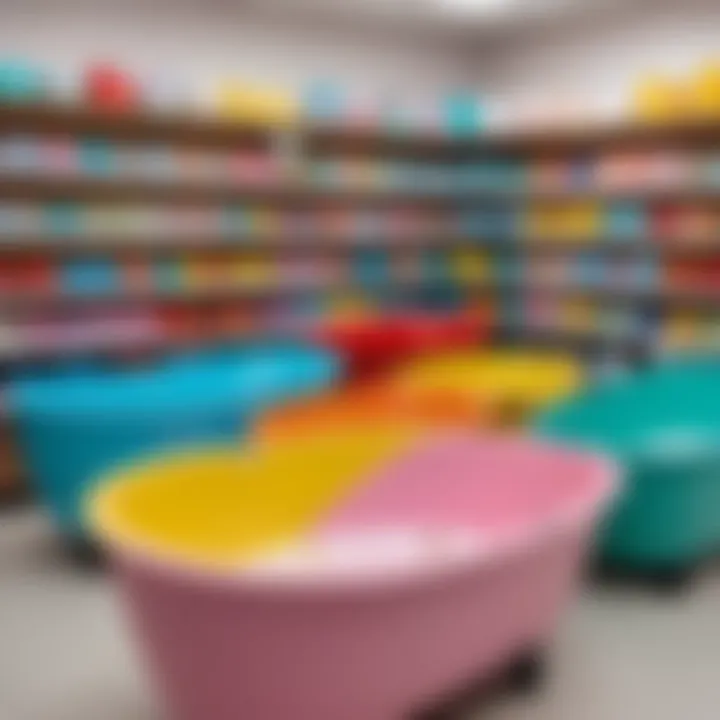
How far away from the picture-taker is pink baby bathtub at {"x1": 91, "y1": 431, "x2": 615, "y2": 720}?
7.00 ft

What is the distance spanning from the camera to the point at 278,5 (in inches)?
223

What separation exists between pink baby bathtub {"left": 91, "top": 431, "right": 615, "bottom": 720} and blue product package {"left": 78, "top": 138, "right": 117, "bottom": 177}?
6.86ft

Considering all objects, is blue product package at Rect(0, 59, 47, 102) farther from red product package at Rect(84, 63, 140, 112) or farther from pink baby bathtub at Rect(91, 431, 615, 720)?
pink baby bathtub at Rect(91, 431, 615, 720)

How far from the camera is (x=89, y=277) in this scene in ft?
15.5

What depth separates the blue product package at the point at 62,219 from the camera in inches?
180

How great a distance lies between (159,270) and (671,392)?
2405mm

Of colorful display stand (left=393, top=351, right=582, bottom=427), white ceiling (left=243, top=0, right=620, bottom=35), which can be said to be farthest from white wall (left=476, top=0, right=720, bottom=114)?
colorful display stand (left=393, top=351, right=582, bottom=427)

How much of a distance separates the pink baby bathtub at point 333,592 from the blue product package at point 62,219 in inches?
77.9

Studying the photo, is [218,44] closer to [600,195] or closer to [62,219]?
[62,219]

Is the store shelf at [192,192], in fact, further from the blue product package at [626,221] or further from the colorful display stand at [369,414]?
the colorful display stand at [369,414]

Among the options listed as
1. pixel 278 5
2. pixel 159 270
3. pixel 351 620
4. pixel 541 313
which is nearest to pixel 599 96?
pixel 541 313

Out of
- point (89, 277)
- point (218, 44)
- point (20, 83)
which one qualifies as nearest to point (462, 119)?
point (218, 44)

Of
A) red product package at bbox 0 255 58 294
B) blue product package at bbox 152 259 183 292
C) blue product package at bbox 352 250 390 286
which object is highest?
red product package at bbox 0 255 58 294

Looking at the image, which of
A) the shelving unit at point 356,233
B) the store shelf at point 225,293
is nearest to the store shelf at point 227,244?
the shelving unit at point 356,233
